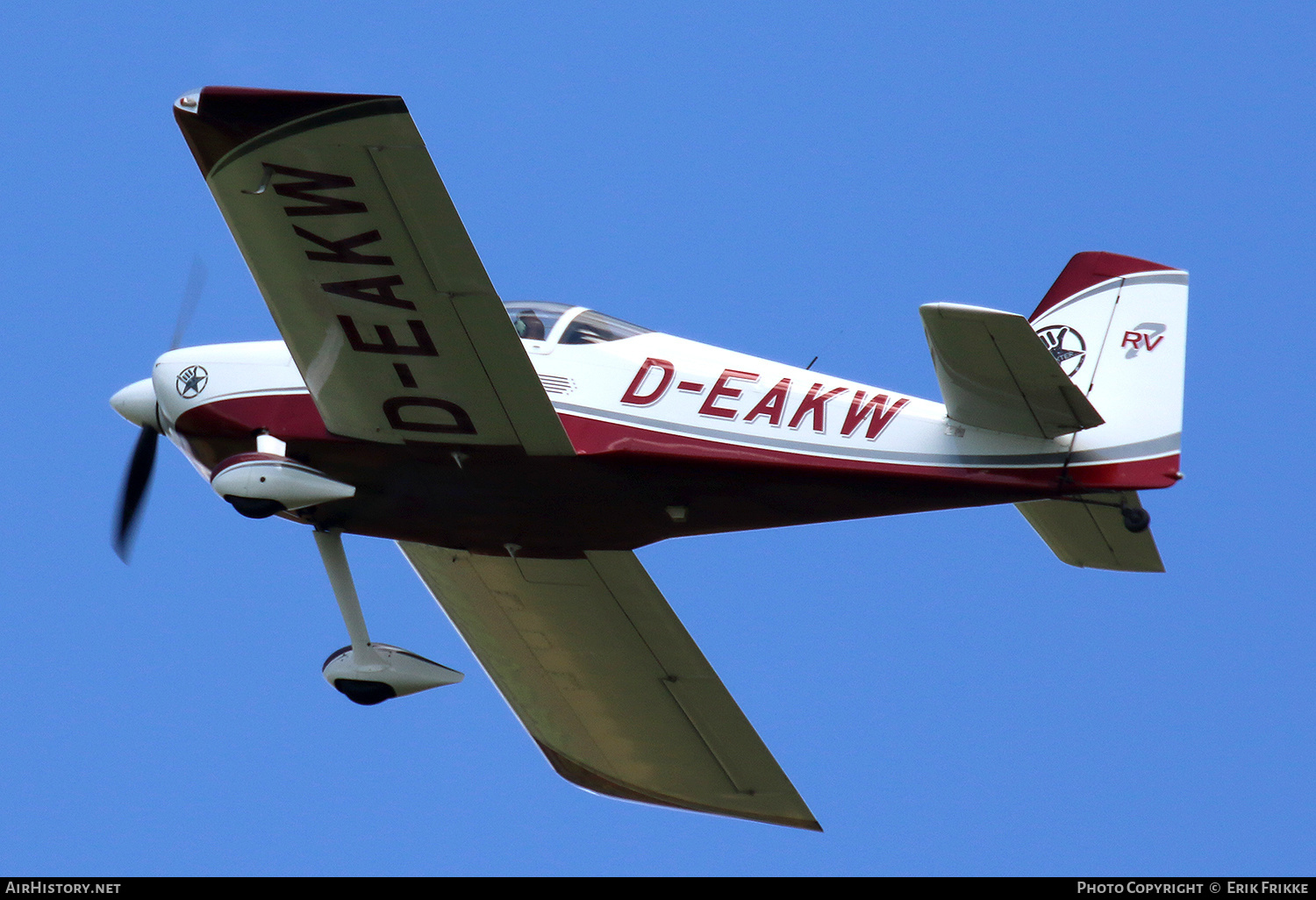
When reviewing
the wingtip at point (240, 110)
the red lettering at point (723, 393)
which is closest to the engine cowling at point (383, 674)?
the red lettering at point (723, 393)

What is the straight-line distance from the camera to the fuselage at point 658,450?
30.8 ft

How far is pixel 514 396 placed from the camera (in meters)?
9.47

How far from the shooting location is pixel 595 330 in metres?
10.1

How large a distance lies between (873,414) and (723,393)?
99cm

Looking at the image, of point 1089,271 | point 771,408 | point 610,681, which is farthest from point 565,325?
point 610,681

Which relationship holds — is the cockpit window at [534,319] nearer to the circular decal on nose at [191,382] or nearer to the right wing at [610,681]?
the right wing at [610,681]

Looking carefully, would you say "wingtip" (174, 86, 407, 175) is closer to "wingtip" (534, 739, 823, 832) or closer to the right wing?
the right wing

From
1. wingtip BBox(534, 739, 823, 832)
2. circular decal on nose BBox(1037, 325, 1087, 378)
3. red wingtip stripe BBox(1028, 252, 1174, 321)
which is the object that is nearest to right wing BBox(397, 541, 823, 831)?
wingtip BBox(534, 739, 823, 832)

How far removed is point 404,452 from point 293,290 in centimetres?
144

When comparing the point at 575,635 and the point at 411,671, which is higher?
the point at 575,635

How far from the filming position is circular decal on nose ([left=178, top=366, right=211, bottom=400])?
35.2 ft
